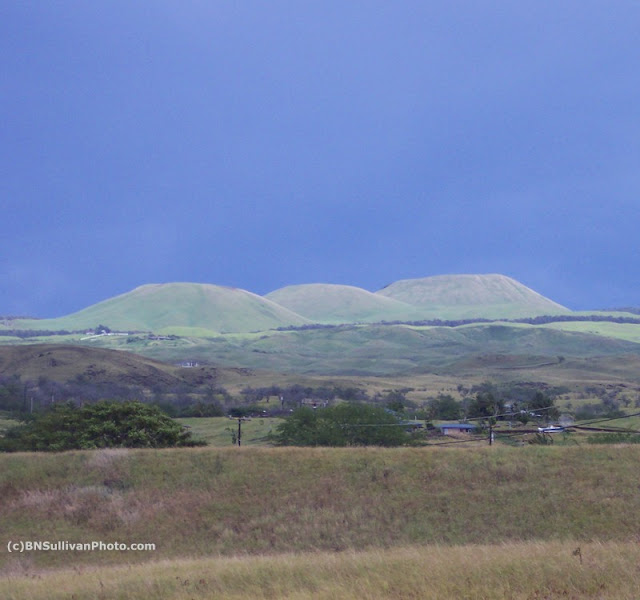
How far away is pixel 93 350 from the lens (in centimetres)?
12025

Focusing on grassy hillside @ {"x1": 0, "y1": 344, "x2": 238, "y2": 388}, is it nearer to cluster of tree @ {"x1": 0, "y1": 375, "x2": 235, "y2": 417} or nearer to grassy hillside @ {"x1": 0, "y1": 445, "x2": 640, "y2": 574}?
cluster of tree @ {"x1": 0, "y1": 375, "x2": 235, "y2": 417}

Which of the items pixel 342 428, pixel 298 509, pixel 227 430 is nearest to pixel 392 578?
pixel 298 509

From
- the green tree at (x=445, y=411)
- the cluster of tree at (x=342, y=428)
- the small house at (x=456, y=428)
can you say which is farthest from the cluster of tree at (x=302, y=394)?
the cluster of tree at (x=342, y=428)

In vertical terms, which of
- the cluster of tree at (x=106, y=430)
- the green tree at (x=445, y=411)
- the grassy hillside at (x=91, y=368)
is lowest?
the green tree at (x=445, y=411)

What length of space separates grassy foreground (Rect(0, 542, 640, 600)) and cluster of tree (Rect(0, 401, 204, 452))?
2080 centimetres

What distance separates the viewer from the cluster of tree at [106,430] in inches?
1401

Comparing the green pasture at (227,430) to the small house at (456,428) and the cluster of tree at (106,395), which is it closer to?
the cluster of tree at (106,395)

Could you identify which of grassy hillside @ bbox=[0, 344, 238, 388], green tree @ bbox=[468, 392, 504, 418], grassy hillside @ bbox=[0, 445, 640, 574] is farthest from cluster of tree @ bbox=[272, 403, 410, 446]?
grassy hillside @ bbox=[0, 344, 238, 388]

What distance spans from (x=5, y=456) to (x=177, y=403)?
5479 centimetres

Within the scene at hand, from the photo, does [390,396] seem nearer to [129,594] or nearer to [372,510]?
[372,510]

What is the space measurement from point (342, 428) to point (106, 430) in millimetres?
Answer: 12379

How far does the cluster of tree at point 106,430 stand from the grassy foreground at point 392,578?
2080 centimetres

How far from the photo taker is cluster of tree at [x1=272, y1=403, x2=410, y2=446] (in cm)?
3947

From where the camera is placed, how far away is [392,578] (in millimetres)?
12289
